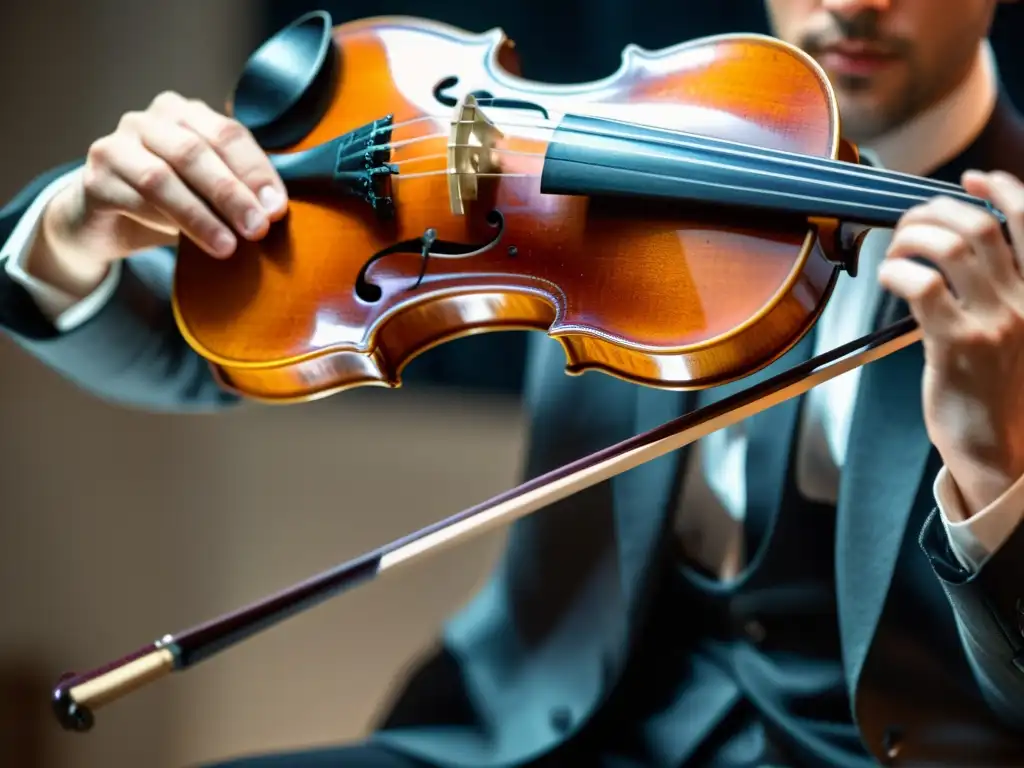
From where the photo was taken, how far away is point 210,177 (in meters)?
0.69

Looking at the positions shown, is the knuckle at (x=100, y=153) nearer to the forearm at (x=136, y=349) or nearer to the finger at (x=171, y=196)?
the finger at (x=171, y=196)

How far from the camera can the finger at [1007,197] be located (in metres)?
0.50

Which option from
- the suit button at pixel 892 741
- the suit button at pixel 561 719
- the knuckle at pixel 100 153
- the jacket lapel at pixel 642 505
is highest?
the knuckle at pixel 100 153

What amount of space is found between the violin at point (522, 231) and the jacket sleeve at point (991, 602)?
13 cm

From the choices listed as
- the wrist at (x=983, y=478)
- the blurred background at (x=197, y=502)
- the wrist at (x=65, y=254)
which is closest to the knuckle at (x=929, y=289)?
the wrist at (x=983, y=478)

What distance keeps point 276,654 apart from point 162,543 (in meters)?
0.23

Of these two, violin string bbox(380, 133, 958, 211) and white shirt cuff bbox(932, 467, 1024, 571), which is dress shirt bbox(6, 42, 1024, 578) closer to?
white shirt cuff bbox(932, 467, 1024, 571)

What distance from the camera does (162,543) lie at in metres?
1.48

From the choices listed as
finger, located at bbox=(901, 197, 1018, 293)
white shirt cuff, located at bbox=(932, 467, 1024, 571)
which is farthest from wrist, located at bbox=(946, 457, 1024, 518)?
finger, located at bbox=(901, 197, 1018, 293)

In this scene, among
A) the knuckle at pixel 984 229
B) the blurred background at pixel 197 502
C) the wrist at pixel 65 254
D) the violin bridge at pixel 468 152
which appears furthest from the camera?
the blurred background at pixel 197 502

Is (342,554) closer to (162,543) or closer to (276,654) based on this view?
(276,654)

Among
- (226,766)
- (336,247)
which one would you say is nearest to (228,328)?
(336,247)

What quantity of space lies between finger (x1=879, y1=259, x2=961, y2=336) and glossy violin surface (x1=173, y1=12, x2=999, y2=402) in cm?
4

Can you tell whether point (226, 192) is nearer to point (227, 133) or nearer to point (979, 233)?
point (227, 133)
